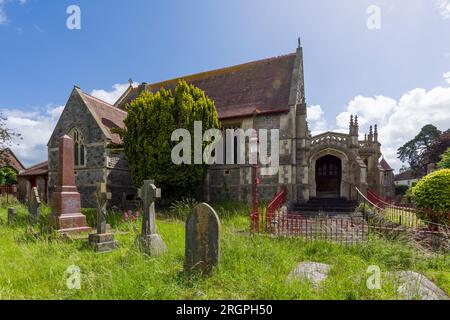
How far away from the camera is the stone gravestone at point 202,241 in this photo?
15.1 ft

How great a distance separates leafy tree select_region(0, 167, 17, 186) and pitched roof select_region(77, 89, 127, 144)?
1528cm

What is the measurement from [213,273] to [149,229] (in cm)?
238

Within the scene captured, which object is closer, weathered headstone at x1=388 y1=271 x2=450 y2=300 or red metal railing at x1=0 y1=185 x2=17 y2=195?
weathered headstone at x1=388 y1=271 x2=450 y2=300

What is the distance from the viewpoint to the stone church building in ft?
50.5

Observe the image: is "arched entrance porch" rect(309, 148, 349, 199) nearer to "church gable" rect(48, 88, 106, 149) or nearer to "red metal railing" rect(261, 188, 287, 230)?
"red metal railing" rect(261, 188, 287, 230)

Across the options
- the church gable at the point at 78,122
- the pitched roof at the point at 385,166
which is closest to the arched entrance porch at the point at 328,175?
the church gable at the point at 78,122

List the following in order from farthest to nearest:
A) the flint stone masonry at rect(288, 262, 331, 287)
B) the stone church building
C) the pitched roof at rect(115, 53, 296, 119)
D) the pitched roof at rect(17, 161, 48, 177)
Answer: the pitched roof at rect(17, 161, 48, 177)
the pitched roof at rect(115, 53, 296, 119)
the stone church building
the flint stone masonry at rect(288, 262, 331, 287)

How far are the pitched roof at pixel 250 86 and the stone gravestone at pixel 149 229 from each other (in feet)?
34.0

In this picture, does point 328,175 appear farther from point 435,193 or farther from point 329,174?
point 435,193

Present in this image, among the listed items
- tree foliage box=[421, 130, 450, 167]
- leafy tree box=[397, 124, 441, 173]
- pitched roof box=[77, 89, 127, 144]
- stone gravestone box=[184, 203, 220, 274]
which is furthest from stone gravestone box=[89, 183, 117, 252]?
leafy tree box=[397, 124, 441, 173]

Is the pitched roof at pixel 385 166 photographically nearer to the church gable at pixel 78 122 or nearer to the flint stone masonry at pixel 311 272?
the church gable at pixel 78 122

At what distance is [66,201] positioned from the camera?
8406 mm

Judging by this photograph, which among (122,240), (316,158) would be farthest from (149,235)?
(316,158)
